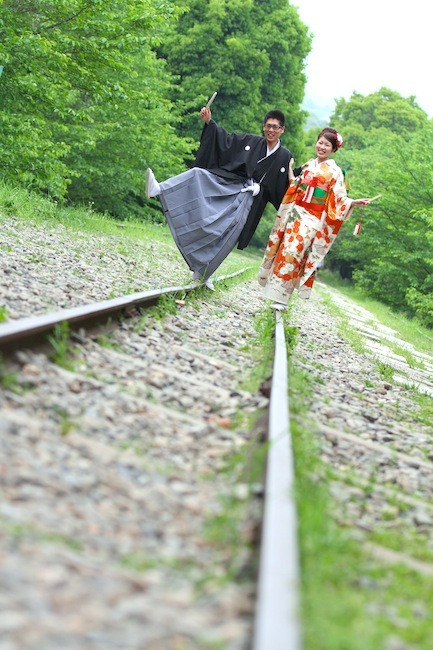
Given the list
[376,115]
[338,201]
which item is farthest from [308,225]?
[376,115]

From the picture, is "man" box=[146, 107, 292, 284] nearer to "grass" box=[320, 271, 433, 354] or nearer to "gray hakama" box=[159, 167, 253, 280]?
"gray hakama" box=[159, 167, 253, 280]

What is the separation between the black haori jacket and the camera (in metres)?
9.34

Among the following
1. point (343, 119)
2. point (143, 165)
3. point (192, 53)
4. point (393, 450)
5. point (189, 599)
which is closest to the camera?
point (189, 599)

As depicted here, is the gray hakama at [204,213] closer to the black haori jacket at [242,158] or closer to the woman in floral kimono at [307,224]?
the black haori jacket at [242,158]

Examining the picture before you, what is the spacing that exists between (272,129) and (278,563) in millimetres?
7518

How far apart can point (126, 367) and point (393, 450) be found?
1608 millimetres

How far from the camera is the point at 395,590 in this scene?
8.41 feet

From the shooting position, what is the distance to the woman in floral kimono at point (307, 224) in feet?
28.8

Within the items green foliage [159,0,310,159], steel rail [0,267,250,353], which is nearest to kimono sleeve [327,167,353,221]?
steel rail [0,267,250,353]

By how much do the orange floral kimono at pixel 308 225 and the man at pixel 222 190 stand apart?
1.68 feet

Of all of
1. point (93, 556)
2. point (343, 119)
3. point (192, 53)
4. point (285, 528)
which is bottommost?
point (93, 556)

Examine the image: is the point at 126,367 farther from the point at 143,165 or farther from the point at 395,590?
the point at 143,165

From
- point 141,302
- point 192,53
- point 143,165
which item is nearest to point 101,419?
point 141,302

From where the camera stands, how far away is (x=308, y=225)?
8859 millimetres
